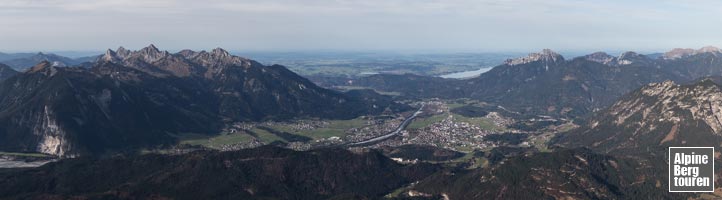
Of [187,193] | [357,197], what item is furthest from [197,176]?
[357,197]

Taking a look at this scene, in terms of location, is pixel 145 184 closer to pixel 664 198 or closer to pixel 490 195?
pixel 490 195

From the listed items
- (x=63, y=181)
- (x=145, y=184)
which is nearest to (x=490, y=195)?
(x=145, y=184)

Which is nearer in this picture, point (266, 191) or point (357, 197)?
point (357, 197)

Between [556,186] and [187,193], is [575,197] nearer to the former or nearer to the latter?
[556,186]

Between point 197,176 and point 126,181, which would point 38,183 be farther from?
point 197,176

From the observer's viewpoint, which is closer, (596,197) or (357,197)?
(357,197)

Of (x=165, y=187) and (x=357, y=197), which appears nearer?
(x=357, y=197)

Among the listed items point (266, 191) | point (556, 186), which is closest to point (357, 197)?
point (266, 191)
